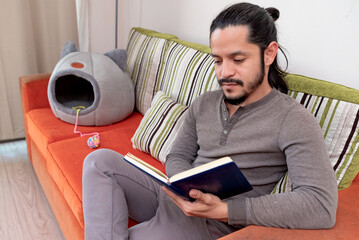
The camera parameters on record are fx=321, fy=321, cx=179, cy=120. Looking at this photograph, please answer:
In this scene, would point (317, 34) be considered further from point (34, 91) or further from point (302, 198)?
point (34, 91)

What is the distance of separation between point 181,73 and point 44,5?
1433mm

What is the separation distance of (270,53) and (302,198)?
1.53 feet

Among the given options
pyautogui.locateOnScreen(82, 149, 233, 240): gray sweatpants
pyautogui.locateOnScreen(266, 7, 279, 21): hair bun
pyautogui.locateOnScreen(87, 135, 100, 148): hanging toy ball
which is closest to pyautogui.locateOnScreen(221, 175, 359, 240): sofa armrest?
pyautogui.locateOnScreen(82, 149, 233, 240): gray sweatpants

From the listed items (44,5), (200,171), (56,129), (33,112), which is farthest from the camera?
(44,5)

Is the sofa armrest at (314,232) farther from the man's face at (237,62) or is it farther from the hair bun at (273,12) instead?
the hair bun at (273,12)

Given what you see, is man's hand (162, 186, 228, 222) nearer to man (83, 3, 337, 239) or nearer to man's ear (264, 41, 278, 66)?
man (83, 3, 337, 239)

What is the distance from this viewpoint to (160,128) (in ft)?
5.12

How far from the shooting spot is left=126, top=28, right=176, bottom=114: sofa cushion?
192 cm

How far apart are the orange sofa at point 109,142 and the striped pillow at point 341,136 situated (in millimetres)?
11

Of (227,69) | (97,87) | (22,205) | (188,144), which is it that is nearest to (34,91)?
(97,87)

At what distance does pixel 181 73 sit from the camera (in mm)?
1674

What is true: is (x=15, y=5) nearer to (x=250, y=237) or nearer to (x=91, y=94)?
(x=91, y=94)

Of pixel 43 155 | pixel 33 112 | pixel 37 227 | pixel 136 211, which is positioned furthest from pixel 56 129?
pixel 136 211

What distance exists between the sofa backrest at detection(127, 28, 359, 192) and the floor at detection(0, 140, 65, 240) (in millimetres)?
815
